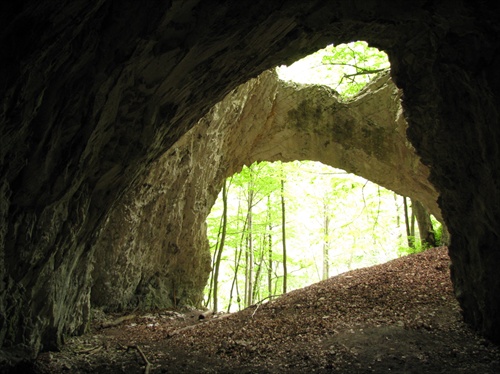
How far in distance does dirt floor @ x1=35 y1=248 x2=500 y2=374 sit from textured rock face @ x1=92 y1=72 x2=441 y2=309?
141 cm

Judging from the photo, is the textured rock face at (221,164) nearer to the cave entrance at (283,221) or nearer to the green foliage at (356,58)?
the green foliage at (356,58)

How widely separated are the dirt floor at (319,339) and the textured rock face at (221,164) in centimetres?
141

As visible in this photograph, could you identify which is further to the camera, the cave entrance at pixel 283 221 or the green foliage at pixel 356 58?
the cave entrance at pixel 283 221

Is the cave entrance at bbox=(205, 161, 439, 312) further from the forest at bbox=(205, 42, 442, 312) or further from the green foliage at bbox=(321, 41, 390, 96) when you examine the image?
the green foliage at bbox=(321, 41, 390, 96)

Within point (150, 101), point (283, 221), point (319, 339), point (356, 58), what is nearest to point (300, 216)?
point (283, 221)

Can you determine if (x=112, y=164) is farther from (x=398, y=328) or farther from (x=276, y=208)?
(x=276, y=208)

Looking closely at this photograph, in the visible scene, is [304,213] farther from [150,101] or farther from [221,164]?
[150,101]

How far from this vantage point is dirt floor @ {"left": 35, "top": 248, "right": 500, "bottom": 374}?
14.0 ft

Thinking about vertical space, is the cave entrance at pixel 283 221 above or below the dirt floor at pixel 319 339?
above

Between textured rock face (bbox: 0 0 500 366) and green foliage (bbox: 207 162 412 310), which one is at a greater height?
green foliage (bbox: 207 162 412 310)

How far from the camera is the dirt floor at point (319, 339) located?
4254 mm

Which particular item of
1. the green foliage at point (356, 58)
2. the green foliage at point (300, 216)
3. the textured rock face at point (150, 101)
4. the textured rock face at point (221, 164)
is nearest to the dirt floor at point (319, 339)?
the textured rock face at point (150, 101)

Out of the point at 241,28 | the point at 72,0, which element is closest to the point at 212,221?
the point at 241,28

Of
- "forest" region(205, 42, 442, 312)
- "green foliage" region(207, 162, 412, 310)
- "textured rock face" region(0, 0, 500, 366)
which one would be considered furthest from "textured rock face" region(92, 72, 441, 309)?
"textured rock face" region(0, 0, 500, 366)
